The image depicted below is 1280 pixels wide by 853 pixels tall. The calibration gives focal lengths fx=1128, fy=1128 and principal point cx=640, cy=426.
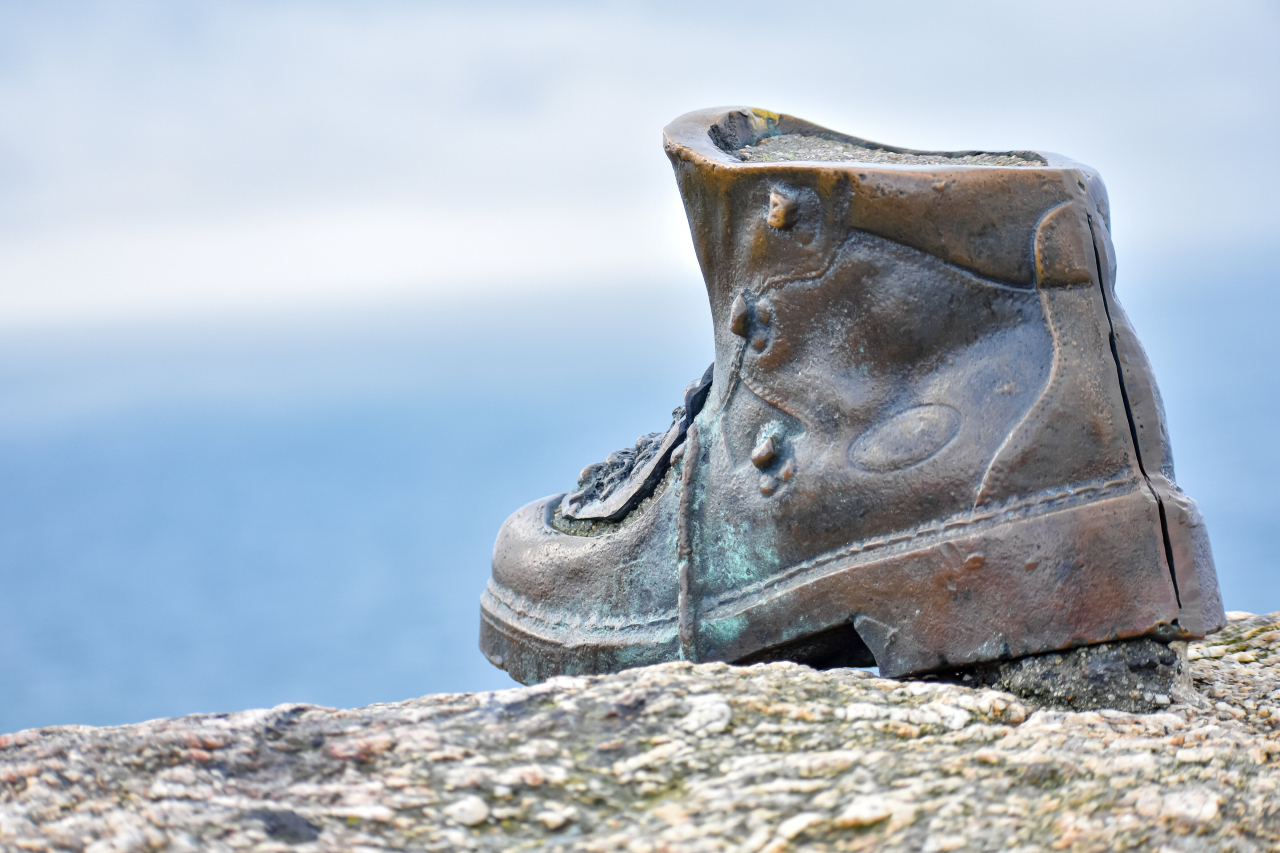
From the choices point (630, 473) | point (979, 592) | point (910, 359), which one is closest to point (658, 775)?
point (979, 592)

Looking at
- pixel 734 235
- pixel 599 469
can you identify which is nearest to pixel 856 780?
pixel 734 235

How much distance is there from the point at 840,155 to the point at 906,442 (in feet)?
1.50

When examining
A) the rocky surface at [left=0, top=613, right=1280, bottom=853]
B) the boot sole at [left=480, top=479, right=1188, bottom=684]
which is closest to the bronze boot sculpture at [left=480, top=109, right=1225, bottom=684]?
the boot sole at [left=480, top=479, right=1188, bottom=684]

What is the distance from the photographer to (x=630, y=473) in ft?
5.53

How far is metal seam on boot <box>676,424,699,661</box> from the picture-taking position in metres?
1.44

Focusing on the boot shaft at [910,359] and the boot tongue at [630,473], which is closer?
the boot shaft at [910,359]

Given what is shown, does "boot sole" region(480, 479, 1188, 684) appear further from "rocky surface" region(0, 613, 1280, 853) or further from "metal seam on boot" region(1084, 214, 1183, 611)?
"rocky surface" region(0, 613, 1280, 853)

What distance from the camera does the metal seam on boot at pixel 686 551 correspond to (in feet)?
4.72

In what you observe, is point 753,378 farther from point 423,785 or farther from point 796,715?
point 423,785

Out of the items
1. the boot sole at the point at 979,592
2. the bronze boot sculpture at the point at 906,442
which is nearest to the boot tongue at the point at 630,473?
the bronze boot sculpture at the point at 906,442

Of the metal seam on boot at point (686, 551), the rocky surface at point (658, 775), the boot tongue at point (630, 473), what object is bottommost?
the rocky surface at point (658, 775)

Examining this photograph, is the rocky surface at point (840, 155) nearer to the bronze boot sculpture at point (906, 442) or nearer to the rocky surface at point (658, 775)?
the bronze boot sculpture at point (906, 442)

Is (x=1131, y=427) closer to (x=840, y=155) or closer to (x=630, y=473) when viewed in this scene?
(x=840, y=155)

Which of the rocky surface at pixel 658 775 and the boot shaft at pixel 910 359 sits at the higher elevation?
the boot shaft at pixel 910 359
